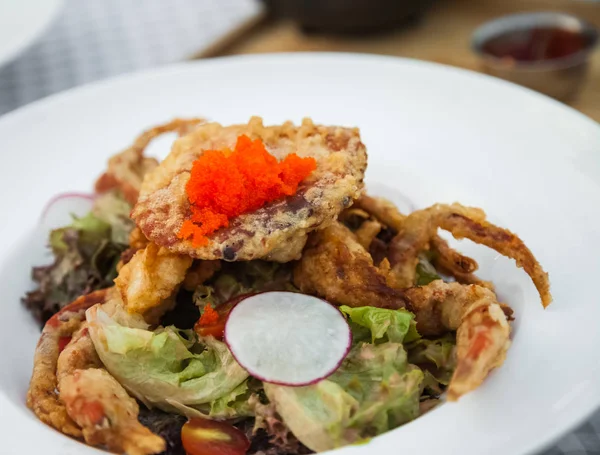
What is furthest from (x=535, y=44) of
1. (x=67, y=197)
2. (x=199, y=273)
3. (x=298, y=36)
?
(x=67, y=197)

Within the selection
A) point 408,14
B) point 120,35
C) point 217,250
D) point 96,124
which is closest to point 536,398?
point 217,250

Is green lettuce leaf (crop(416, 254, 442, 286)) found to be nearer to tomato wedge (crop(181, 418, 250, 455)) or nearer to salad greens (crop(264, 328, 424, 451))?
salad greens (crop(264, 328, 424, 451))

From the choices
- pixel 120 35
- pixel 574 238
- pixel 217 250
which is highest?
pixel 217 250

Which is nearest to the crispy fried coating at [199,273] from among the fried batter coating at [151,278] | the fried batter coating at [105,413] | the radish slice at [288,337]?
the fried batter coating at [151,278]

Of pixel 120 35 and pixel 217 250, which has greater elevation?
pixel 217 250

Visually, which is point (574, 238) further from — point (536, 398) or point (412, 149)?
point (412, 149)

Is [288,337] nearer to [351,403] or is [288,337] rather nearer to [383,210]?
[351,403]
